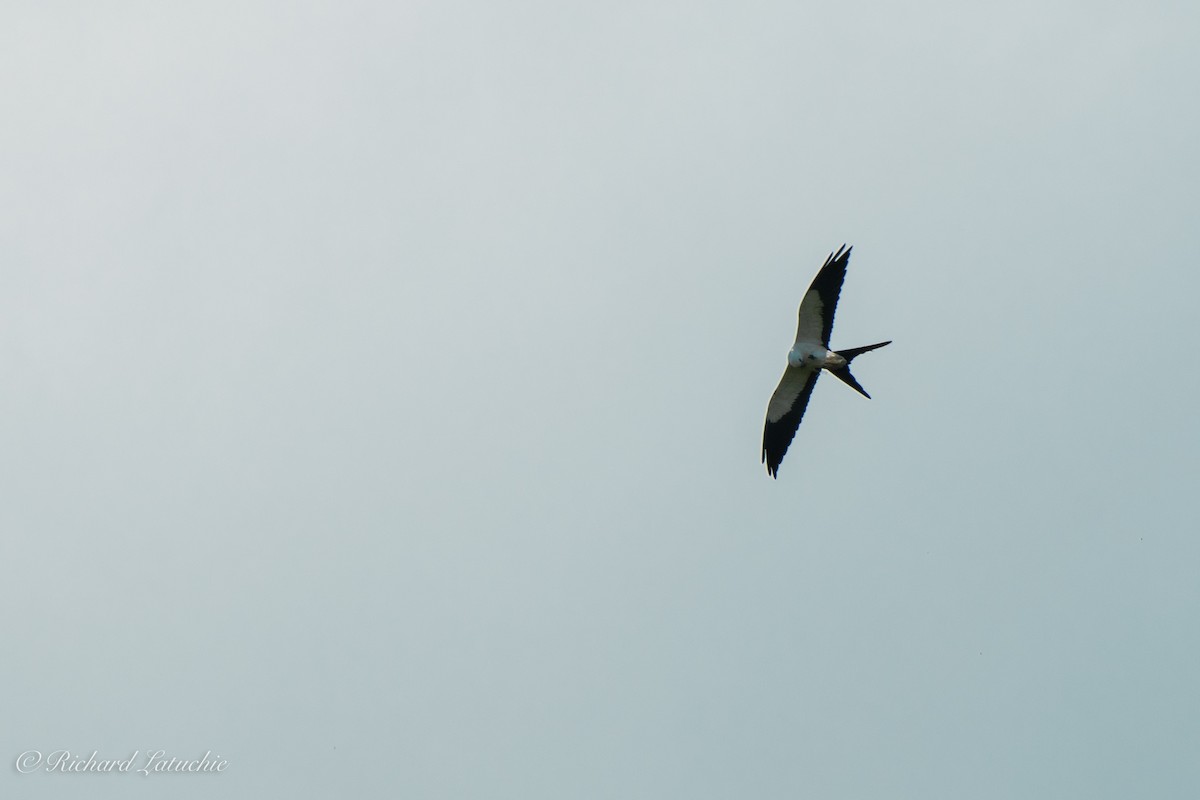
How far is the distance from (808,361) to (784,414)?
1.55m

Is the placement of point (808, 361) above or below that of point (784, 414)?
above

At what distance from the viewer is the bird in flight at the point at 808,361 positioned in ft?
79.2

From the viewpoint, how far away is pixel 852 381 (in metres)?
24.1

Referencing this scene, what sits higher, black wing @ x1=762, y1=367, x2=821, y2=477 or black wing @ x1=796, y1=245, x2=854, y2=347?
black wing @ x1=796, y1=245, x2=854, y2=347

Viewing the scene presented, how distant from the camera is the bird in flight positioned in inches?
950

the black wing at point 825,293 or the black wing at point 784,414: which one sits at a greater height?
the black wing at point 825,293

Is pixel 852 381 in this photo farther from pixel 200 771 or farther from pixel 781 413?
pixel 200 771

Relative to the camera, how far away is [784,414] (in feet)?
84.9

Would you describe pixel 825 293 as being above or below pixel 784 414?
above

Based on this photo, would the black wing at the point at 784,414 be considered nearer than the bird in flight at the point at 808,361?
No

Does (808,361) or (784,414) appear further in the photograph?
(784,414)

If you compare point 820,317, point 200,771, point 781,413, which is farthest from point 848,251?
point 200,771

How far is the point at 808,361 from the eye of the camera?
24766 mm

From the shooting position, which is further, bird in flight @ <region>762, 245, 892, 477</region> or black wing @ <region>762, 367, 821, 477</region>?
black wing @ <region>762, 367, 821, 477</region>
